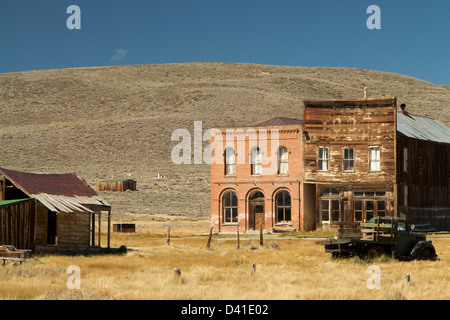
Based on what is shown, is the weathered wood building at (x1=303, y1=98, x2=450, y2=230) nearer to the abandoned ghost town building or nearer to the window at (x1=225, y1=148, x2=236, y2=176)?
the abandoned ghost town building

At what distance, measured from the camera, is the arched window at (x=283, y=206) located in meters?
45.0

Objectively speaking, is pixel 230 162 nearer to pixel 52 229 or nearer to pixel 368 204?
pixel 368 204

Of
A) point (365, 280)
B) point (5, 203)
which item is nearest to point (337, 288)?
point (365, 280)

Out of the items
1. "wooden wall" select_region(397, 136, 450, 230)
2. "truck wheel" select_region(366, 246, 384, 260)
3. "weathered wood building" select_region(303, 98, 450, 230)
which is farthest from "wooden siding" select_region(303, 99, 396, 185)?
"truck wheel" select_region(366, 246, 384, 260)

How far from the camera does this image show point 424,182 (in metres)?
46.6

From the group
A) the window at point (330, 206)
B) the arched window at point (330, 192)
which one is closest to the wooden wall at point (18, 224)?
the window at point (330, 206)

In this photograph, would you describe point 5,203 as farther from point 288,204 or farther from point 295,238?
point 288,204

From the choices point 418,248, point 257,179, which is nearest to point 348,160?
point 257,179

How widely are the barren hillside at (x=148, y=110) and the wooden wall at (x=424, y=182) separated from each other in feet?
86.1

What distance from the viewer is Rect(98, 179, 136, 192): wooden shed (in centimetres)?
7681

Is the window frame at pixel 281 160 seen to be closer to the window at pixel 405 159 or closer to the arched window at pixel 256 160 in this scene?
the arched window at pixel 256 160

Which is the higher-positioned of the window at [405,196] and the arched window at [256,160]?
the arched window at [256,160]

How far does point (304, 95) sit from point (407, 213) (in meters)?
96.1

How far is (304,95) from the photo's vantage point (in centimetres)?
13825
